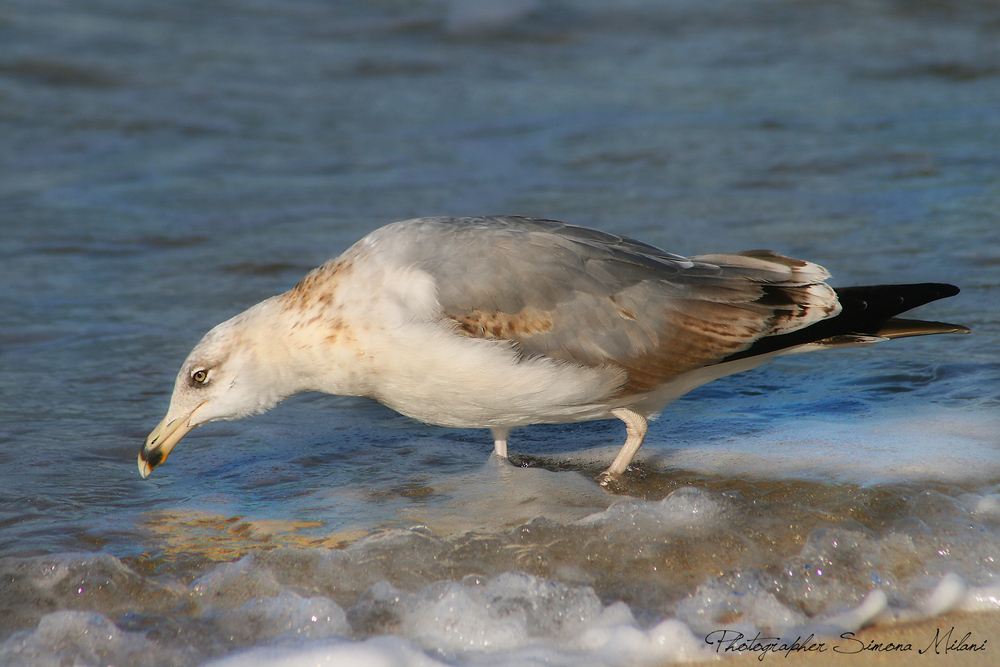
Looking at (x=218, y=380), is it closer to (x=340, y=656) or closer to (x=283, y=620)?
(x=283, y=620)

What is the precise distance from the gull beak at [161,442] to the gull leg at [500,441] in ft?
4.52

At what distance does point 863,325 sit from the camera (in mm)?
4617

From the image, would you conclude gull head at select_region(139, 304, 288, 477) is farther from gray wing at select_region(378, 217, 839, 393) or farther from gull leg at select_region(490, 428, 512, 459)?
gull leg at select_region(490, 428, 512, 459)

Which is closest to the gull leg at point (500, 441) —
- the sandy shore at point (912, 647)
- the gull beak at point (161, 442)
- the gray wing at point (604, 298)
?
the gray wing at point (604, 298)

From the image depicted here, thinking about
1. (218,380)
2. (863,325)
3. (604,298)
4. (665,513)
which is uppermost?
(604,298)

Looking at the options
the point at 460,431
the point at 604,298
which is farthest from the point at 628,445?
the point at 460,431

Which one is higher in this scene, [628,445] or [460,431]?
[628,445]

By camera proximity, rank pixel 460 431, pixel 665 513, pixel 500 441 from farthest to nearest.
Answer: pixel 460 431 < pixel 500 441 < pixel 665 513

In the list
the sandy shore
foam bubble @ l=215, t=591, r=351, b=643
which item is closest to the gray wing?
foam bubble @ l=215, t=591, r=351, b=643

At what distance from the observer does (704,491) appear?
4.39 metres

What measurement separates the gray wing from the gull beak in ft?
4.19

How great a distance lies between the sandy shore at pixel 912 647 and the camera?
11.3ft

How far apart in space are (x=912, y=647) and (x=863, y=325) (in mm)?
1545

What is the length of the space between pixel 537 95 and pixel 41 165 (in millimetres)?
5490
